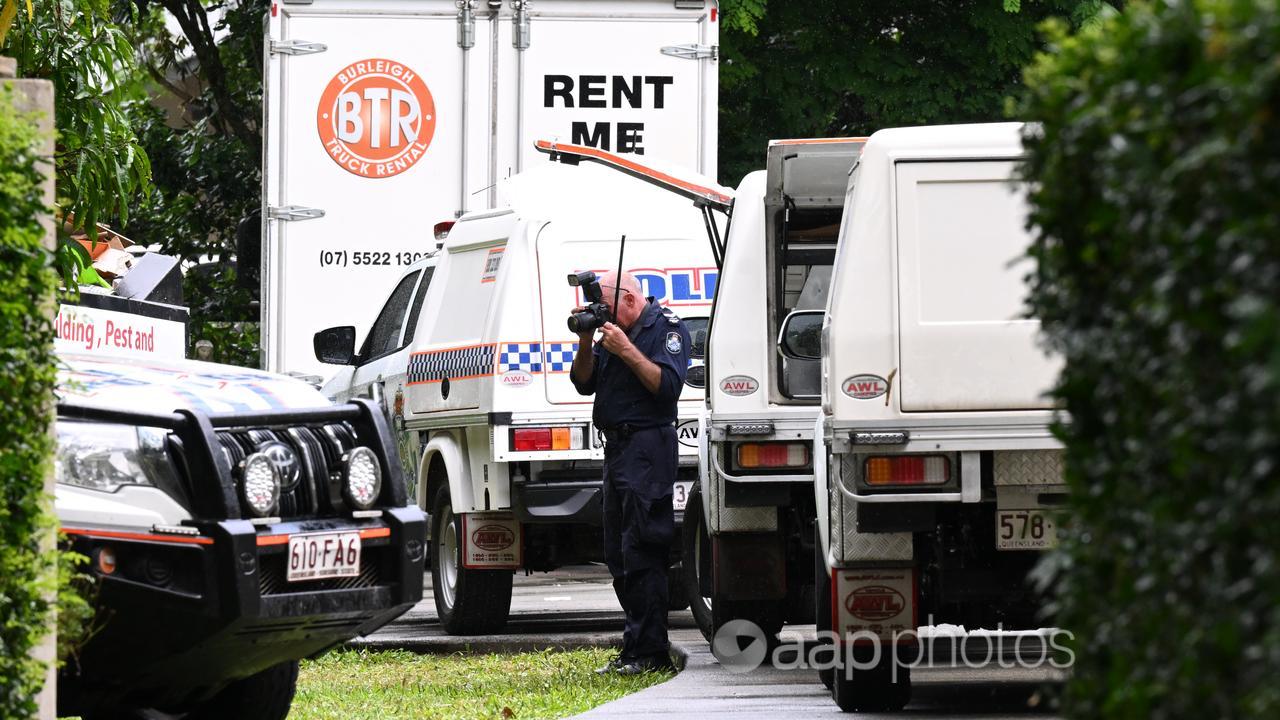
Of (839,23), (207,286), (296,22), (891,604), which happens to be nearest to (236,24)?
(207,286)

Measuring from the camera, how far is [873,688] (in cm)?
733

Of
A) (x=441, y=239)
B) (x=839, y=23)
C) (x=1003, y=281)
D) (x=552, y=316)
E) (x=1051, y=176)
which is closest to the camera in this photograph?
(x=1051, y=176)

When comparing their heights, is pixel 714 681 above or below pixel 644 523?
below

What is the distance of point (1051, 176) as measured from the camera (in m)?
3.16

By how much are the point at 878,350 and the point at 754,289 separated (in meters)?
1.98

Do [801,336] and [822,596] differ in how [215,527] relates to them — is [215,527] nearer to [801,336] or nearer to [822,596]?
[822,596]

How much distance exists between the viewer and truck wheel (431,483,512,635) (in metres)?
11.2

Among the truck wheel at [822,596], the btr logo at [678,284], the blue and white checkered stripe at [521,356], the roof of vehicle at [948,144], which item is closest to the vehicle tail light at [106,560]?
the truck wheel at [822,596]

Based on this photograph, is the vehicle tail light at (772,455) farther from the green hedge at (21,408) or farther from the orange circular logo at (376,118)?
the orange circular logo at (376,118)

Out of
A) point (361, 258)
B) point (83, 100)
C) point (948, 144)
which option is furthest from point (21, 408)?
point (361, 258)

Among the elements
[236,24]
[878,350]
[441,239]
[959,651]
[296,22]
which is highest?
[236,24]

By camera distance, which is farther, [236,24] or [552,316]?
[236,24]

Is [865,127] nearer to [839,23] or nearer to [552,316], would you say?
[839,23]

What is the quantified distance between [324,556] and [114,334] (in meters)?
1.68
